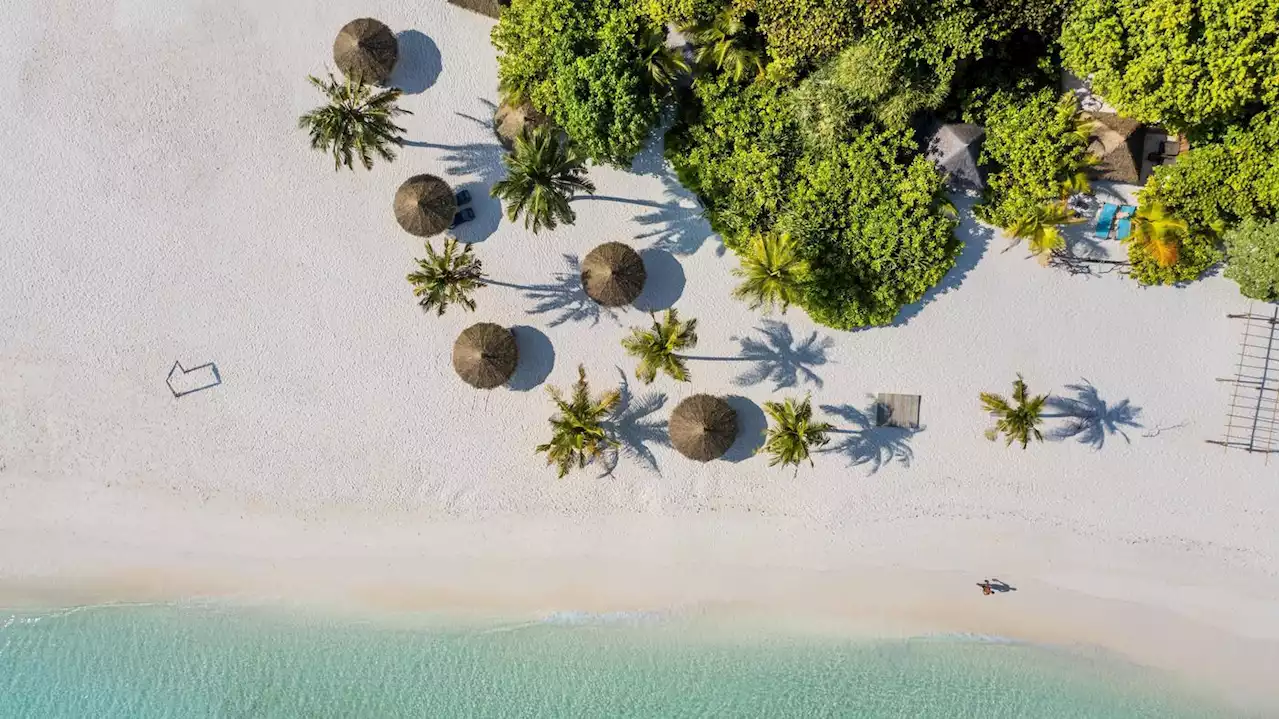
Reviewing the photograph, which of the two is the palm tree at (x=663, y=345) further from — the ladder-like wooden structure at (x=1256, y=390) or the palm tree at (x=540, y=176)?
the ladder-like wooden structure at (x=1256, y=390)

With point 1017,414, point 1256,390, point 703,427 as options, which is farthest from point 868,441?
point 1256,390

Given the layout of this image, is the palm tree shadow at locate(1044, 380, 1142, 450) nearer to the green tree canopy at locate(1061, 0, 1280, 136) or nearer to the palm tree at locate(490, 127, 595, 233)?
the green tree canopy at locate(1061, 0, 1280, 136)

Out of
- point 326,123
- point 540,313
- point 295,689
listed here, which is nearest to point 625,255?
point 540,313

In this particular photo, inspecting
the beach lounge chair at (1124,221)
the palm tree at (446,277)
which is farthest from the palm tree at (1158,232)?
the palm tree at (446,277)

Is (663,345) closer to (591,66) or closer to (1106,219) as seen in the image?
(591,66)

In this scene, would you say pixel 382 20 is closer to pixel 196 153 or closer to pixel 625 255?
pixel 196 153
